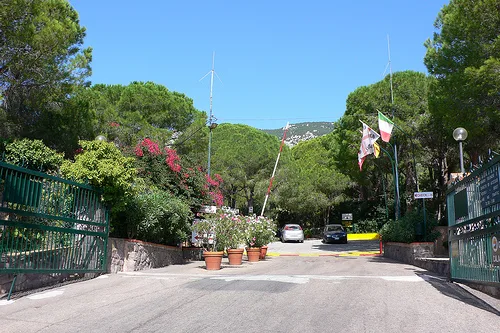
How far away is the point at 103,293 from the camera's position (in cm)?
777

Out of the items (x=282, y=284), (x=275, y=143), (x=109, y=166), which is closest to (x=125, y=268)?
(x=109, y=166)

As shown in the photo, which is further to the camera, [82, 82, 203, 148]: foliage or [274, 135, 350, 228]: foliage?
[274, 135, 350, 228]: foliage

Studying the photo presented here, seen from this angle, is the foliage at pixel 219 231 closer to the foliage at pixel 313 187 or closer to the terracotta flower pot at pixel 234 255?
the terracotta flower pot at pixel 234 255

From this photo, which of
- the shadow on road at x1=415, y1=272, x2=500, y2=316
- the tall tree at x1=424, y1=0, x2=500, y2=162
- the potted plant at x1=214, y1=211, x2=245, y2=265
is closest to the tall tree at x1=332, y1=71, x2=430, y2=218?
the tall tree at x1=424, y1=0, x2=500, y2=162

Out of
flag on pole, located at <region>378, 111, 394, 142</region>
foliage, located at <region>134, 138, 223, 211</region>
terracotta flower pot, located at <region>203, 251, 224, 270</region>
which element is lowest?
terracotta flower pot, located at <region>203, 251, 224, 270</region>

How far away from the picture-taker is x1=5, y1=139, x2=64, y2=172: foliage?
46.2 ft

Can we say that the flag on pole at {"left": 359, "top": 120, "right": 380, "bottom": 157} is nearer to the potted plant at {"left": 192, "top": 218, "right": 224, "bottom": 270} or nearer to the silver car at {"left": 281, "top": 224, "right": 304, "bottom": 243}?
the potted plant at {"left": 192, "top": 218, "right": 224, "bottom": 270}

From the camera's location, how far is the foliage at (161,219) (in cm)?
1189

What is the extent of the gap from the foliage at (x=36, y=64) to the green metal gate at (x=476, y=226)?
12.3 metres

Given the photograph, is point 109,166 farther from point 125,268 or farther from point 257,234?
point 257,234

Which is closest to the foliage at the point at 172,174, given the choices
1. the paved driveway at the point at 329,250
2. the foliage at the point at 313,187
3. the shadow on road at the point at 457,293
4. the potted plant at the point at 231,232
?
the potted plant at the point at 231,232

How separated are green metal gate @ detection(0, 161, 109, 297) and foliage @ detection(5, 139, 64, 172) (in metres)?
5.36

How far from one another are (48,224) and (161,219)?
182 inches

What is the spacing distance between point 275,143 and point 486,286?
129 ft
